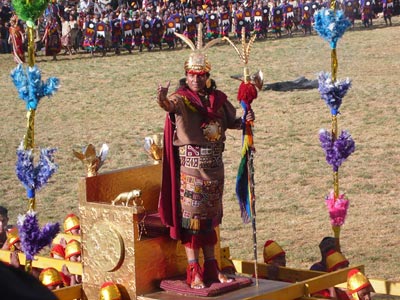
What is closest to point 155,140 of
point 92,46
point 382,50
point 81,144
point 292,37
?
point 81,144

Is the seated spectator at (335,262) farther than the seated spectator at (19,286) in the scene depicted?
Yes

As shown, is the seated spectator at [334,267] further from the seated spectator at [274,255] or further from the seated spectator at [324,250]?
the seated spectator at [274,255]

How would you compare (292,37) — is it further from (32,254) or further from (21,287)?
(21,287)

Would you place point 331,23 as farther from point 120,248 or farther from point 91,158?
point 120,248

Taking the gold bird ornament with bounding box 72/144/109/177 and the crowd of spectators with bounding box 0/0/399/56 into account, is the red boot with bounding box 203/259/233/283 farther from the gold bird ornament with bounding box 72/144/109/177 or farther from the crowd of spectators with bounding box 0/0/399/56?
the crowd of spectators with bounding box 0/0/399/56

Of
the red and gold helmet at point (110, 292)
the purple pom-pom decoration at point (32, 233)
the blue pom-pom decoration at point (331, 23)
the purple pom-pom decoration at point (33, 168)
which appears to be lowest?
the red and gold helmet at point (110, 292)

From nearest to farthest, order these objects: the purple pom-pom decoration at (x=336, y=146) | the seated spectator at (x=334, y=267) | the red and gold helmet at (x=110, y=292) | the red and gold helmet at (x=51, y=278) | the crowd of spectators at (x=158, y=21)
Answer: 1. the red and gold helmet at (x=110, y=292)
2. the red and gold helmet at (x=51, y=278)
3. the seated spectator at (x=334, y=267)
4. the purple pom-pom decoration at (x=336, y=146)
5. the crowd of spectators at (x=158, y=21)

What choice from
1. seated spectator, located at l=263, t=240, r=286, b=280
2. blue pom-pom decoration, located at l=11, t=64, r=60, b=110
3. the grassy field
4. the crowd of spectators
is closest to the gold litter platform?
blue pom-pom decoration, located at l=11, t=64, r=60, b=110

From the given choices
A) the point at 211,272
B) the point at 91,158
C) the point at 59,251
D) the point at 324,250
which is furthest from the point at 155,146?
the point at 324,250

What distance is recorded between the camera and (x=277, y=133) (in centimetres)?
1508

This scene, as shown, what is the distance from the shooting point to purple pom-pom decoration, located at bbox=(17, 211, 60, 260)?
18.9ft

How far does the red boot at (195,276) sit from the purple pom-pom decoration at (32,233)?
3.25 ft

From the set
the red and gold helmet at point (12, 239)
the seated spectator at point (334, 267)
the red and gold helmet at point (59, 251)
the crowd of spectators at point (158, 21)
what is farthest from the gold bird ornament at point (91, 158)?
the crowd of spectators at point (158, 21)

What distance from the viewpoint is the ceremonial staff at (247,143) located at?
5508mm
